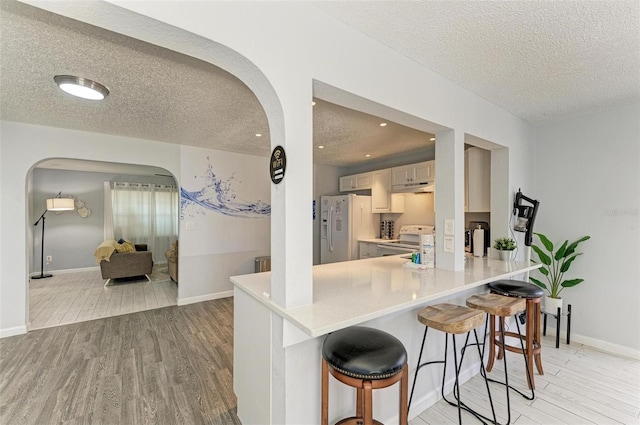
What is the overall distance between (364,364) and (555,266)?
3.18 metres

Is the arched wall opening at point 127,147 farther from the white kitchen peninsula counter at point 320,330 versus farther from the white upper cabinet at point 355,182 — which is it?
the white upper cabinet at point 355,182

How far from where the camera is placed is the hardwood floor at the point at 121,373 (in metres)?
1.89

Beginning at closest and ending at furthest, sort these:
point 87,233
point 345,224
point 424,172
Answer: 1. point 424,172
2. point 345,224
3. point 87,233

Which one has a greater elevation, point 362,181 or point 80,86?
point 80,86

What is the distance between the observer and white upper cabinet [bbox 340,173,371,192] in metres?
5.15

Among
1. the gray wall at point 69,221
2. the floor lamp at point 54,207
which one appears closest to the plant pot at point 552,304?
the floor lamp at point 54,207

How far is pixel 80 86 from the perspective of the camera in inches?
81.8

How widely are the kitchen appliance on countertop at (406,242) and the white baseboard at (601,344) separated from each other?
1.88 m

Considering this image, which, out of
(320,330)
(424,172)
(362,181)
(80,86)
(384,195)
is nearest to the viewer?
(320,330)

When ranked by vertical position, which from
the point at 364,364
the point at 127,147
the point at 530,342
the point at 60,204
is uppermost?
the point at 127,147

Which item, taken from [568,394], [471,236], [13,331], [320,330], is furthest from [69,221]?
[568,394]

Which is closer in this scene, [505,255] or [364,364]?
[364,364]

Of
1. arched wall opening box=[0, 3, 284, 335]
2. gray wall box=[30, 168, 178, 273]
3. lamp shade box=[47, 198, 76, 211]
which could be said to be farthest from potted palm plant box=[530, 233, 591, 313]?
gray wall box=[30, 168, 178, 273]

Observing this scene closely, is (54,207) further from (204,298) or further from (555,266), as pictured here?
(555,266)
